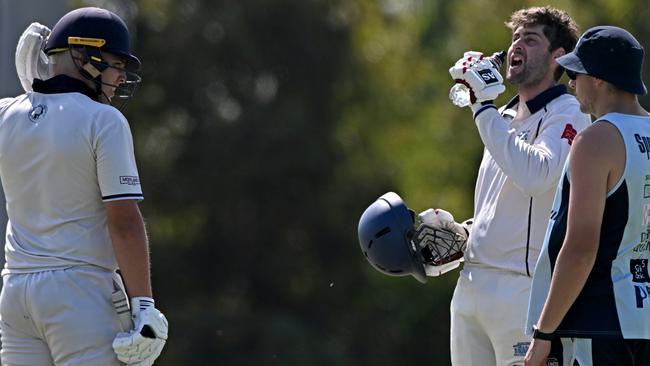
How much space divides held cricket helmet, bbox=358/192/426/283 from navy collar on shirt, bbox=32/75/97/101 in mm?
1460

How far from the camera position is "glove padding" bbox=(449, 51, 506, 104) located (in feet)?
18.4

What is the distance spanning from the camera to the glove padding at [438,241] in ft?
19.1

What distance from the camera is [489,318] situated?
5559mm

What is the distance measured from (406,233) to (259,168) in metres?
18.5

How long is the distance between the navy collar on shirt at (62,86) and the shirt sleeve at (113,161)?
20cm

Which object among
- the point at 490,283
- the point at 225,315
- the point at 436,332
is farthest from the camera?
the point at 436,332

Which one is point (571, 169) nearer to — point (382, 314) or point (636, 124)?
point (636, 124)

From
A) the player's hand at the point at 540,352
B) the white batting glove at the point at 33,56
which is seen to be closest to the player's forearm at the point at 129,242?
the white batting glove at the point at 33,56

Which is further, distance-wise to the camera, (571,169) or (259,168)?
(259,168)

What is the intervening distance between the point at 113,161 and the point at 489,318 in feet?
5.69

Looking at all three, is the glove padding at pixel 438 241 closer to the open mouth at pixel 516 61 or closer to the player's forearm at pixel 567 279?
the open mouth at pixel 516 61

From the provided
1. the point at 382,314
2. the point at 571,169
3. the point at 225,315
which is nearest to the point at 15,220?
the point at 571,169

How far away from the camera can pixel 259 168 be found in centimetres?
2423

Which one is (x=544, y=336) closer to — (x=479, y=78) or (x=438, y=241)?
(x=438, y=241)
